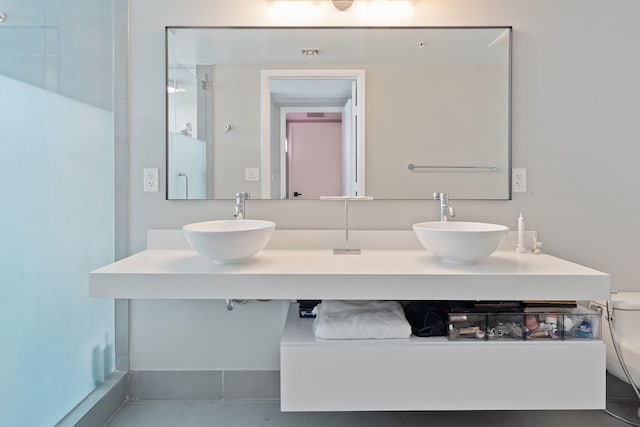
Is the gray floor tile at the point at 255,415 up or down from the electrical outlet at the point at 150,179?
down

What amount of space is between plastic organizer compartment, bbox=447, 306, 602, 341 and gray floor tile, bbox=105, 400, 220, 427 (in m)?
1.15

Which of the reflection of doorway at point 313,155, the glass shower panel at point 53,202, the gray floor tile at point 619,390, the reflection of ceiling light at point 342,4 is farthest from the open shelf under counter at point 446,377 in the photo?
the reflection of ceiling light at point 342,4

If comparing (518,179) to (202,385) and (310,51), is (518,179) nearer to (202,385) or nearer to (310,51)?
(310,51)

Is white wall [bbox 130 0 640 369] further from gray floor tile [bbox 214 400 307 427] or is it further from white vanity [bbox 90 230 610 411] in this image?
white vanity [bbox 90 230 610 411]

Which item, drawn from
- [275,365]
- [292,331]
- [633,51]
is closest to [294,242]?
[292,331]

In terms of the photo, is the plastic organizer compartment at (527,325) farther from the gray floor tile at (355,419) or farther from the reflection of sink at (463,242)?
the gray floor tile at (355,419)

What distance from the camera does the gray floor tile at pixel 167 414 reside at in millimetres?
1669

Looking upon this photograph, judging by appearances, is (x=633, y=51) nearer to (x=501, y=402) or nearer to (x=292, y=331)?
(x=501, y=402)

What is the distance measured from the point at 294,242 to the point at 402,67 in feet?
3.27

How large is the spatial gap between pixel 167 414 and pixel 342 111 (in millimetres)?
1629

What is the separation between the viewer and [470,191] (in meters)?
1.84

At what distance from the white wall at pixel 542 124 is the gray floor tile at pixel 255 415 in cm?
32

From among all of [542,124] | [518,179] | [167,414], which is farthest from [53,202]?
[542,124]

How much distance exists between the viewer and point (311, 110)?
180 cm
